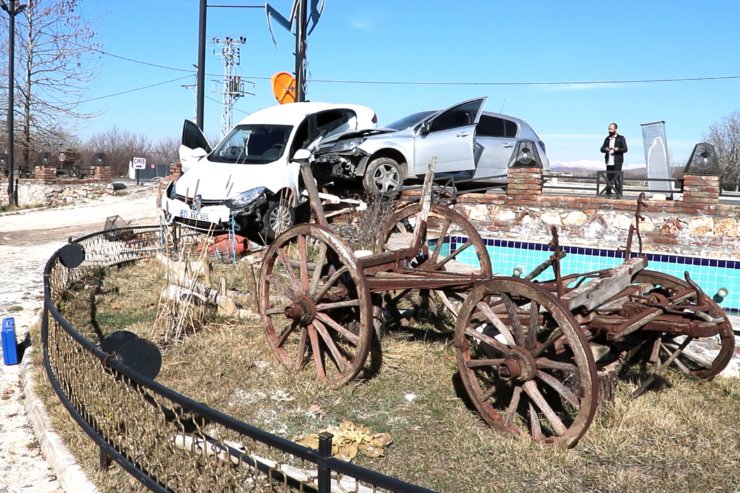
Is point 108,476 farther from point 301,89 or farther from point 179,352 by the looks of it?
point 301,89

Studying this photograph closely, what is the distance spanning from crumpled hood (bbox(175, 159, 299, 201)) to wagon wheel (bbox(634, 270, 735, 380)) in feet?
20.5

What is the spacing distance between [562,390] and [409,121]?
9.00 metres

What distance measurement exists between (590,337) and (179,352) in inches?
142

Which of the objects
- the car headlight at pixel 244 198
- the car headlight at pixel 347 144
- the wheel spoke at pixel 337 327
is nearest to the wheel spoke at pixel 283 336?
the wheel spoke at pixel 337 327

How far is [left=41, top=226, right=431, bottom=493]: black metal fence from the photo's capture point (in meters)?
2.83

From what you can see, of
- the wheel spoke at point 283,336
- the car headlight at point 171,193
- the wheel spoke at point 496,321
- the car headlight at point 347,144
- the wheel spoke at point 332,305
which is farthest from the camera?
the car headlight at point 347,144

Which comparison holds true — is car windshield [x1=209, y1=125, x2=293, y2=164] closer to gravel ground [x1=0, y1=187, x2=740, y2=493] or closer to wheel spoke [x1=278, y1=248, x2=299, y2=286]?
gravel ground [x1=0, y1=187, x2=740, y2=493]

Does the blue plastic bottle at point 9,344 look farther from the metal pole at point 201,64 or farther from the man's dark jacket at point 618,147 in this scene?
the man's dark jacket at point 618,147

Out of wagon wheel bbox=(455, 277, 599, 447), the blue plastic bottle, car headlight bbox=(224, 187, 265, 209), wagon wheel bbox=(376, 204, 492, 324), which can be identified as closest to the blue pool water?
wagon wheel bbox=(376, 204, 492, 324)

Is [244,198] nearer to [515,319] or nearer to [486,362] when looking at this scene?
[486,362]

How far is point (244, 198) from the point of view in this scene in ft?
31.6

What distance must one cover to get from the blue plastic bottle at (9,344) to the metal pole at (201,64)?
27.3 feet

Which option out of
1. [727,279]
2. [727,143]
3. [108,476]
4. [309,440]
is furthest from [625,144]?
[727,143]

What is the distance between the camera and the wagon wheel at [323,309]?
4605 mm
